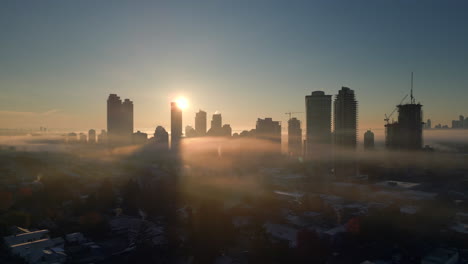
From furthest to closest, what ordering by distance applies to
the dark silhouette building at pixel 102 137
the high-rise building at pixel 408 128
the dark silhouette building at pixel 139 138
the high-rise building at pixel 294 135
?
the dark silhouette building at pixel 102 137, the high-rise building at pixel 294 135, the dark silhouette building at pixel 139 138, the high-rise building at pixel 408 128

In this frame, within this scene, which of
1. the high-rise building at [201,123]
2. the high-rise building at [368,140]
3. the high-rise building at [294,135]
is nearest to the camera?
the high-rise building at [368,140]

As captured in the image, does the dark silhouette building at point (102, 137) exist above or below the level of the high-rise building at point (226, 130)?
below

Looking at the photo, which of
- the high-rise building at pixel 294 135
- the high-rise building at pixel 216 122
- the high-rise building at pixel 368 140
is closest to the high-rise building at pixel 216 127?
the high-rise building at pixel 216 122

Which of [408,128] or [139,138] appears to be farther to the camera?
[139,138]

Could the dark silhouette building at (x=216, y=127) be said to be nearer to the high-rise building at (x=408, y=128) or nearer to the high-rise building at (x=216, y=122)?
the high-rise building at (x=216, y=122)

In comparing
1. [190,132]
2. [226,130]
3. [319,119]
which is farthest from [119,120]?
[319,119]

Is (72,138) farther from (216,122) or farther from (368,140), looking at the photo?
(368,140)

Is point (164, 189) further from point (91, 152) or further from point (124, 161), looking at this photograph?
point (91, 152)

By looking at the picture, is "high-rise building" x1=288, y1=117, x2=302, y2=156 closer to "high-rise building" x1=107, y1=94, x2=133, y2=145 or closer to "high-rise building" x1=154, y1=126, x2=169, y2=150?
"high-rise building" x1=154, y1=126, x2=169, y2=150

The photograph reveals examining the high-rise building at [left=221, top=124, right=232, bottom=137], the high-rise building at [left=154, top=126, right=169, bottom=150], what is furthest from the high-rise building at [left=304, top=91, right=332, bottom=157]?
the high-rise building at [left=154, top=126, right=169, bottom=150]
